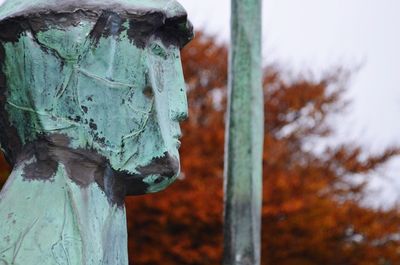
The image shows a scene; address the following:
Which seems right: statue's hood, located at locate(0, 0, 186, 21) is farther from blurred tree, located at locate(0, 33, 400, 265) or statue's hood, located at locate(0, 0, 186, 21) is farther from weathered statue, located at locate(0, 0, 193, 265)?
blurred tree, located at locate(0, 33, 400, 265)

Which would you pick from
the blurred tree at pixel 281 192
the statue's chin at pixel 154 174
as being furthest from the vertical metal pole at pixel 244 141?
the blurred tree at pixel 281 192

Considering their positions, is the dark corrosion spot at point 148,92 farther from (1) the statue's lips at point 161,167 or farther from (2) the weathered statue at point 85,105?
(1) the statue's lips at point 161,167

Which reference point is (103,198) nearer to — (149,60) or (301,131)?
(149,60)

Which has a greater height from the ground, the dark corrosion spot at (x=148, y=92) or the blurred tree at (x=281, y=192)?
the blurred tree at (x=281, y=192)

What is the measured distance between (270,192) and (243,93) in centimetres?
1019

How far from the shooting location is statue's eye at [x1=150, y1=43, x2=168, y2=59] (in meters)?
2.37

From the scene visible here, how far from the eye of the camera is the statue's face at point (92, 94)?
7.44 ft

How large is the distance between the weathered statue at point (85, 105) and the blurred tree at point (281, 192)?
10701 mm

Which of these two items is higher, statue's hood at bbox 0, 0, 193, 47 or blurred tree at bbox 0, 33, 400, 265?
blurred tree at bbox 0, 33, 400, 265

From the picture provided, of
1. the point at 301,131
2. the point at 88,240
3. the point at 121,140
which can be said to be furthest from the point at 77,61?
the point at 301,131

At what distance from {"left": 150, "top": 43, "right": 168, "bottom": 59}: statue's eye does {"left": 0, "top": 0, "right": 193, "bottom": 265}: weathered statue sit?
33mm

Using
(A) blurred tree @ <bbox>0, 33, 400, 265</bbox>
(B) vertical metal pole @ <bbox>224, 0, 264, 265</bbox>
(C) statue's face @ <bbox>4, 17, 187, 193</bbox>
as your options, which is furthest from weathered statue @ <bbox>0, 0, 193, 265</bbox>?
(A) blurred tree @ <bbox>0, 33, 400, 265</bbox>

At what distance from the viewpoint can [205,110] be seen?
1462 cm

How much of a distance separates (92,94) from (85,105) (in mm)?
33
